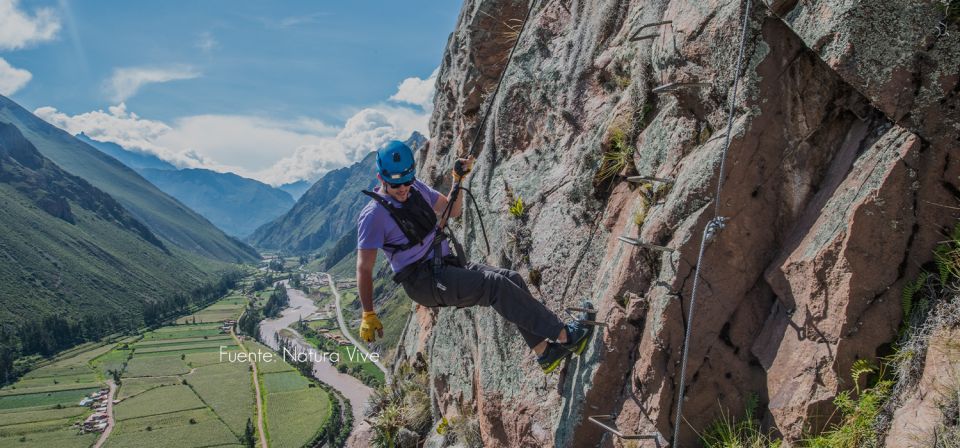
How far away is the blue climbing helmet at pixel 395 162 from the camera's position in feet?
24.6

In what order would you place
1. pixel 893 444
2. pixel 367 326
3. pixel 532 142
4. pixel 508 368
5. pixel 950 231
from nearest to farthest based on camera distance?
pixel 893 444
pixel 950 231
pixel 367 326
pixel 508 368
pixel 532 142

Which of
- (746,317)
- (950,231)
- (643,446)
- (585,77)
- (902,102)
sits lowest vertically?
(643,446)

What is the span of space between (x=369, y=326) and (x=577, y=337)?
304 cm

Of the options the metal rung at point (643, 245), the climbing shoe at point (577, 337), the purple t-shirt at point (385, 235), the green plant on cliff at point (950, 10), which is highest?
the green plant on cliff at point (950, 10)

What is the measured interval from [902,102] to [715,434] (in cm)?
410

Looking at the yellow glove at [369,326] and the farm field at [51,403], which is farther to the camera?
the farm field at [51,403]

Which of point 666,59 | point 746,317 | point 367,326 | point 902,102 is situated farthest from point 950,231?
point 367,326

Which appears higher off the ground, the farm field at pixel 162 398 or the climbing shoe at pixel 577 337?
the climbing shoe at pixel 577 337

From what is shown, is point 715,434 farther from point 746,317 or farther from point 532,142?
point 532,142

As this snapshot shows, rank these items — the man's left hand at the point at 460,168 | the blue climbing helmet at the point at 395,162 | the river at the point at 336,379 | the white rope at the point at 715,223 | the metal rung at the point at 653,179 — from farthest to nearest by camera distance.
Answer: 1. the river at the point at 336,379
2. the man's left hand at the point at 460,168
3. the blue climbing helmet at the point at 395,162
4. the metal rung at the point at 653,179
5. the white rope at the point at 715,223

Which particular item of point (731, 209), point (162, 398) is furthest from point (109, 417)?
point (731, 209)

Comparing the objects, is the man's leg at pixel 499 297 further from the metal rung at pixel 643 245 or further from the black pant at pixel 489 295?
the metal rung at pixel 643 245

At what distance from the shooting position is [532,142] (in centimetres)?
997

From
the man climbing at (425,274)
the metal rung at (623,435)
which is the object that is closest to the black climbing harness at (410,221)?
the man climbing at (425,274)
